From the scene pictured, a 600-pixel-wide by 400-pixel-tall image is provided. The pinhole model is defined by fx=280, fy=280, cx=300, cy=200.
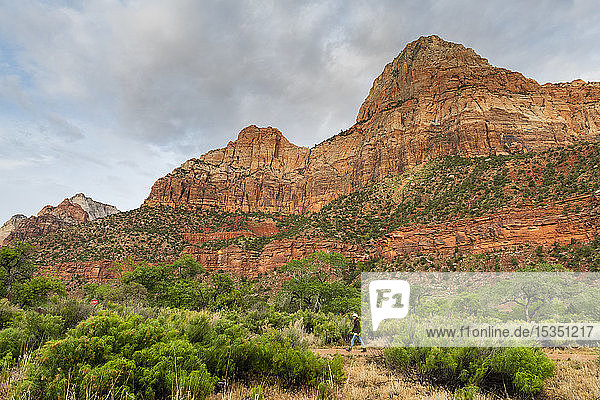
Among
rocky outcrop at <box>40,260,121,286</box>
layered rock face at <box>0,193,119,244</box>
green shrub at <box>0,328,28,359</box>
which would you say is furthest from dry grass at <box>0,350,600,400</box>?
layered rock face at <box>0,193,119,244</box>

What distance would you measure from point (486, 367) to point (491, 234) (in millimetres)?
27881

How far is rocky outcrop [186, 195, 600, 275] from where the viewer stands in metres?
24.8

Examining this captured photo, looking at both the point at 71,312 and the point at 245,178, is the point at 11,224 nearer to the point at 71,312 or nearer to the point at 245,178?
the point at 245,178

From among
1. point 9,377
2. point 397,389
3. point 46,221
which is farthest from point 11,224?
point 397,389

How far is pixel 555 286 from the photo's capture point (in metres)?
16.7

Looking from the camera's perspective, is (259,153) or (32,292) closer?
(32,292)

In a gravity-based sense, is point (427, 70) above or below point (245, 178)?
above

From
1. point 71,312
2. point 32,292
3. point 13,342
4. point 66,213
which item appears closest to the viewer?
point 13,342

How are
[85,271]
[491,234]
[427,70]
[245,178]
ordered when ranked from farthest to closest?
1. [245,178]
2. [427,70]
3. [85,271]
4. [491,234]

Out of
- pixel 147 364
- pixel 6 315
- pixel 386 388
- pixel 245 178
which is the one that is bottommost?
pixel 386 388

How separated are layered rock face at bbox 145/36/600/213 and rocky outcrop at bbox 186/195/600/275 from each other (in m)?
23.0

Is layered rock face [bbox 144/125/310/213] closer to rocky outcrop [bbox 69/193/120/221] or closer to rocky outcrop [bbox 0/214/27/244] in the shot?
rocky outcrop [bbox 69/193/120/221]

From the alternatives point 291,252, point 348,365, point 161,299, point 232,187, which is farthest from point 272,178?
point 348,365

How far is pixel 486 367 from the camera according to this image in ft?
17.8
